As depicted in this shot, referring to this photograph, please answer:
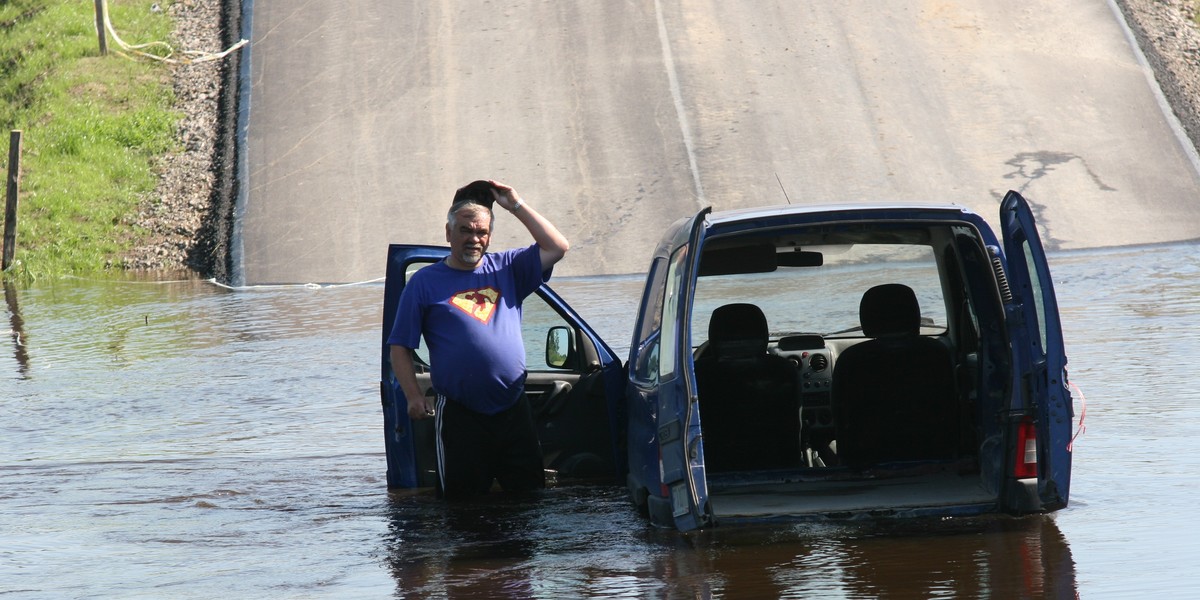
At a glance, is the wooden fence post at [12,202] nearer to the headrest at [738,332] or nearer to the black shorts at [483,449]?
the black shorts at [483,449]

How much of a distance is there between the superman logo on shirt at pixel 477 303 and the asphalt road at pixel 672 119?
1162 cm

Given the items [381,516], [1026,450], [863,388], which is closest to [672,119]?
[381,516]

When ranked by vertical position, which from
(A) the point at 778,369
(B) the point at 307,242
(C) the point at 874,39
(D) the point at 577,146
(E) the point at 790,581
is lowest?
(E) the point at 790,581

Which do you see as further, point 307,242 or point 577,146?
point 577,146

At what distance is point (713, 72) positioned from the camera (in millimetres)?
23500

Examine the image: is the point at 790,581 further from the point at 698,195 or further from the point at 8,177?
the point at 8,177

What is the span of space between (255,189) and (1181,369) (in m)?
14.1

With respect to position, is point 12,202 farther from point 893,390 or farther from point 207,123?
point 893,390

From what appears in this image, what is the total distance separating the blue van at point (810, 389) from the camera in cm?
632

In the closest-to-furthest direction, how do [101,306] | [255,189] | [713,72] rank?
[101,306]
[255,189]
[713,72]

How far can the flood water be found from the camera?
6.19 metres

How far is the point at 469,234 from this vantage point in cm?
699

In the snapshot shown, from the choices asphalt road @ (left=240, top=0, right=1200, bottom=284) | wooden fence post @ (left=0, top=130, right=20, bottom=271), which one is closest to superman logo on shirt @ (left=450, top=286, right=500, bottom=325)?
asphalt road @ (left=240, top=0, right=1200, bottom=284)

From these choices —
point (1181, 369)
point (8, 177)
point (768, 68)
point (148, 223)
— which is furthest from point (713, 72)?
point (1181, 369)
